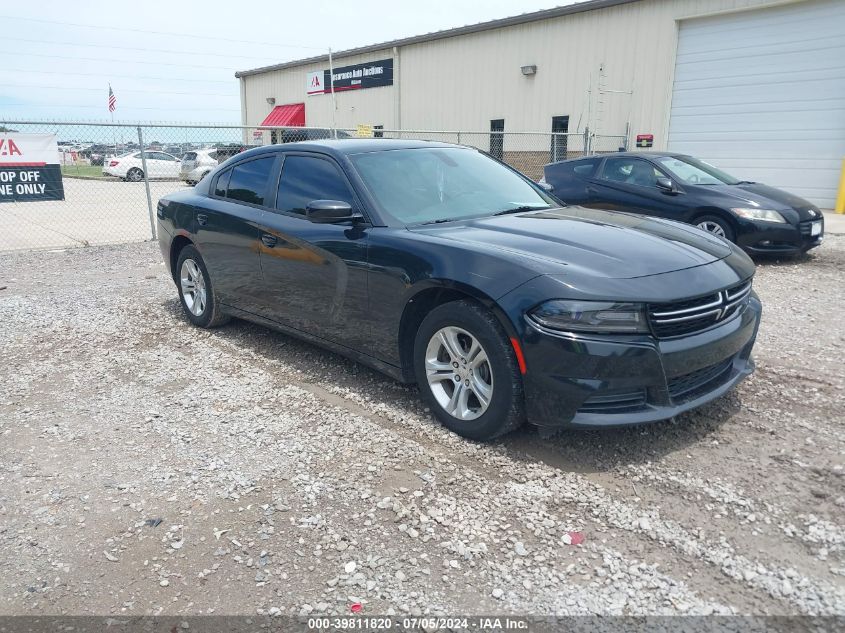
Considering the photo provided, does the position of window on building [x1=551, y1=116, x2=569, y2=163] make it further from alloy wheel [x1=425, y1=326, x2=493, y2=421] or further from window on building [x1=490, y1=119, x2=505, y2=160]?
alloy wheel [x1=425, y1=326, x2=493, y2=421]

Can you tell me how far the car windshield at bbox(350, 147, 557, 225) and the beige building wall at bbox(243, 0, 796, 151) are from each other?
46.5 feet

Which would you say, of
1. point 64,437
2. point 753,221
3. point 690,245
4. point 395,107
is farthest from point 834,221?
point 395,107

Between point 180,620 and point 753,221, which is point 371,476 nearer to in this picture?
point 180,620

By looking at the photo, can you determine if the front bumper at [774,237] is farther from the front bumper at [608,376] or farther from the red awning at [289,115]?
Result: the red awning at [289,115]

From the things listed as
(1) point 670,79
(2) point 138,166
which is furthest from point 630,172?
(2) point 138,166

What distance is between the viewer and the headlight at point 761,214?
8156mm

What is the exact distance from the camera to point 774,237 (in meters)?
8.16

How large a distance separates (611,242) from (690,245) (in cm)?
50

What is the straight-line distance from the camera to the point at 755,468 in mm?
3141

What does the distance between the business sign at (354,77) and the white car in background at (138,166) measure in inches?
300

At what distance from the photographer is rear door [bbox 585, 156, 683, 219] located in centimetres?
881

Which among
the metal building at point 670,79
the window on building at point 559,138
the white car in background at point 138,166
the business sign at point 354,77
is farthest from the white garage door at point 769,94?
the white car in background at point 138,166

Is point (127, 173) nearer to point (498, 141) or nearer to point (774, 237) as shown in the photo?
point (498, 141)

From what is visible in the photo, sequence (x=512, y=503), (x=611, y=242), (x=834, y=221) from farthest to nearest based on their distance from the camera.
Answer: (x=834, y=221) < (x=611, y=242) < (x=512, y=503)
